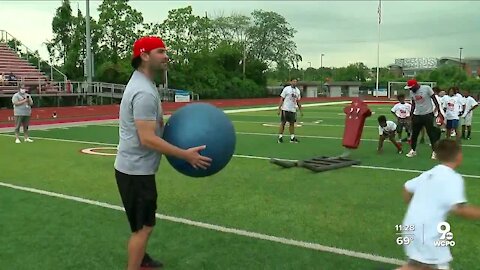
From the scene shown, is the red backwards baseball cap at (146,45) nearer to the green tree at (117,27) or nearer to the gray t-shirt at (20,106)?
the gray t-shirt at (20,106)

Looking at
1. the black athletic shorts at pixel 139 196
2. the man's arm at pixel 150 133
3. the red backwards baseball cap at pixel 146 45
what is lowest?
the black athletic shorts at pixel 139 196

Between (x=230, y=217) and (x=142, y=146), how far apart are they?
9.05 ft

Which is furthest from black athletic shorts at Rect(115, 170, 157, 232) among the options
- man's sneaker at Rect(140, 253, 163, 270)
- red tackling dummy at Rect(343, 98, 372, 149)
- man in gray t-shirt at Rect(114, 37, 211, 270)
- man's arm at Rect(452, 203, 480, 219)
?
red tackling dummy at Rect(343, 98, 372, 149)

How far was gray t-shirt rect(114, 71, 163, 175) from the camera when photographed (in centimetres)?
406

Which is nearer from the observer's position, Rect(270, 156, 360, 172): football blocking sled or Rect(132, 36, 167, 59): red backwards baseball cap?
Rect(132, 36, 167, 59): red backwards baseball cap

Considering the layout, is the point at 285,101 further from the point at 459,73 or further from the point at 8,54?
the point at 459,73

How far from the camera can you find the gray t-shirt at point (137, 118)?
4.06m

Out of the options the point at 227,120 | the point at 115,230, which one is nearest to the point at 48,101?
the point at 115,230

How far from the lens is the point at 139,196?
4246mm

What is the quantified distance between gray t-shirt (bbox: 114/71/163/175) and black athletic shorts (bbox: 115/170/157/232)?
6 centimetres

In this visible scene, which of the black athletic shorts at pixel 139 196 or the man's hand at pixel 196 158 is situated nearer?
the man's hand at pixel 196 158

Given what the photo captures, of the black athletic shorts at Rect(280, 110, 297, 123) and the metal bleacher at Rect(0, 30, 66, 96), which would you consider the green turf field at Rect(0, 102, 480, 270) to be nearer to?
the black athletic shorts at Rect(280, 110, 297, 123)

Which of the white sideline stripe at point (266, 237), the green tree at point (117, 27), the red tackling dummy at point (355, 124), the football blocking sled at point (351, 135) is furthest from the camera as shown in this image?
the green tree at point (117, 27)

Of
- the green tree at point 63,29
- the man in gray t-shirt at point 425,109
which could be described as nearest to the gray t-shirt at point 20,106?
the man in gray t-shirt at point 425,109
